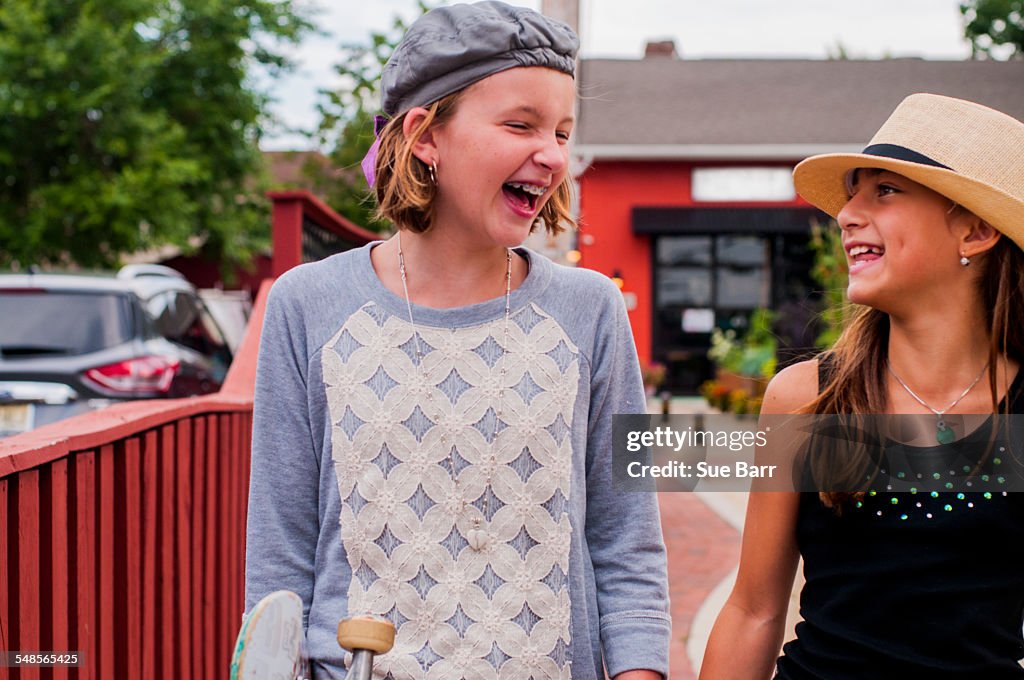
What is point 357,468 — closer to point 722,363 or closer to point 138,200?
point 722,363

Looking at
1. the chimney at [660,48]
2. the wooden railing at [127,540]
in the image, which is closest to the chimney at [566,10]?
the wooden railing at [127,540]

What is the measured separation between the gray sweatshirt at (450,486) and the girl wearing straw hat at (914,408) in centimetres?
30

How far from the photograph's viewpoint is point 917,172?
6.29 ft

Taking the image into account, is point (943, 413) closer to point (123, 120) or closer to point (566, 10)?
point (566, 10)

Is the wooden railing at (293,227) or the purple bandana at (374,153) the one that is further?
the wooden railing at (293,227)

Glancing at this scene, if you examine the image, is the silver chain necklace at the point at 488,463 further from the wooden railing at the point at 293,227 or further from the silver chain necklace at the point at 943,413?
the wooden railing at the point at 293,227

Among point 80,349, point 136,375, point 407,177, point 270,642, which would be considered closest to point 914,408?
point 407,177

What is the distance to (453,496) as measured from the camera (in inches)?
70.8

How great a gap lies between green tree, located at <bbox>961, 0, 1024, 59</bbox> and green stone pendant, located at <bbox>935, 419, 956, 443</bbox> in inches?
1546

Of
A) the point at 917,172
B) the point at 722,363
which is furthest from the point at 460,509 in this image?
the point at 722,363

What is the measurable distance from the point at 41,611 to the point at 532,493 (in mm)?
924

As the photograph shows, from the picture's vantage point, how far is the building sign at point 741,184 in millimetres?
20594

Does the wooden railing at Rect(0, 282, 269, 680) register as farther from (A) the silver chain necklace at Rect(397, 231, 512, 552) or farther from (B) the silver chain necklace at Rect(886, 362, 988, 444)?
(B) the silver chain necklace at Rect(886, 362, 988, 444)

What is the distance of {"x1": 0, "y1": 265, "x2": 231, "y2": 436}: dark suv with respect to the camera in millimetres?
7270
